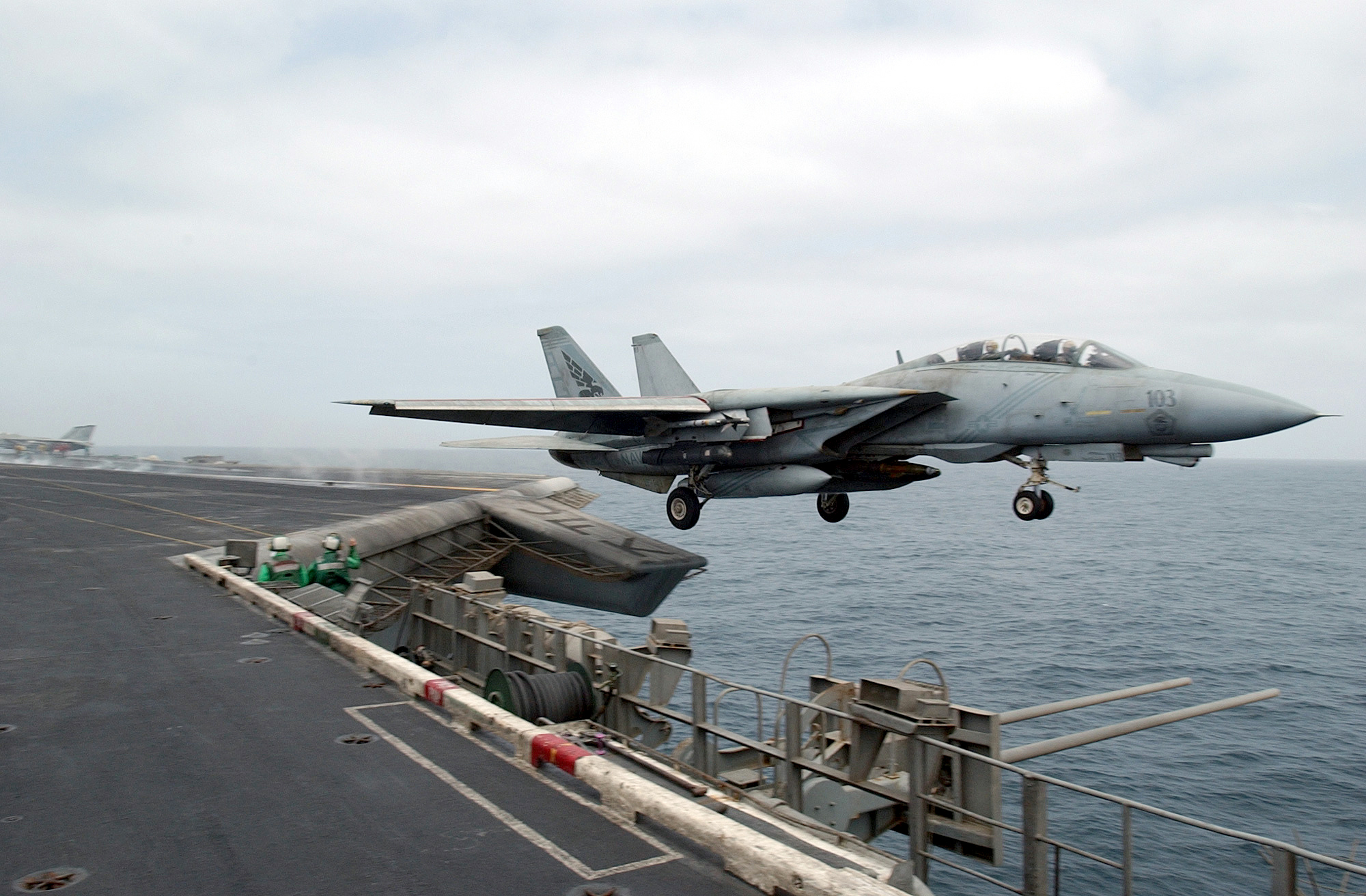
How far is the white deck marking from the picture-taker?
223 inches

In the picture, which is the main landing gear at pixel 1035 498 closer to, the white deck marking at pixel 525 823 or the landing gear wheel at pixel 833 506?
the landing gear wheel at pixel 833 506

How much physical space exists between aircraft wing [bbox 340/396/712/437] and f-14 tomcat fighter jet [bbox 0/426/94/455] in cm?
9949

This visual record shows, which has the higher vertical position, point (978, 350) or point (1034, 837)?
point (978, 350)

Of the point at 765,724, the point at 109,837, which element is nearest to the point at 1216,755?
the point at 765,724

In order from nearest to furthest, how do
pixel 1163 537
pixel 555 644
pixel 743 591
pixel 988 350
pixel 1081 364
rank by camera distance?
pixel 555 644 < pixel 1081 364 < pixel 988 350 < pixel 743 591 < pixel 1163 537

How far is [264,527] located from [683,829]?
26882 mm

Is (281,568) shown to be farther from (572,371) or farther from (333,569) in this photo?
(572,371)

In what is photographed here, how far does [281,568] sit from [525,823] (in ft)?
43.3

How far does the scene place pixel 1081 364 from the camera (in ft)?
50.8

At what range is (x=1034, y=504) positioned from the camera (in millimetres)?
15039

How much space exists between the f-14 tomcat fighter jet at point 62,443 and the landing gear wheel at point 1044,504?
366 feet

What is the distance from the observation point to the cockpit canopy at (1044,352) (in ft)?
50.4

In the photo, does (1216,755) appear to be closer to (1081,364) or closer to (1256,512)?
(1081,364)

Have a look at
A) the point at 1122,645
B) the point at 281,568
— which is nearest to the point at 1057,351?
the point at 281,568
